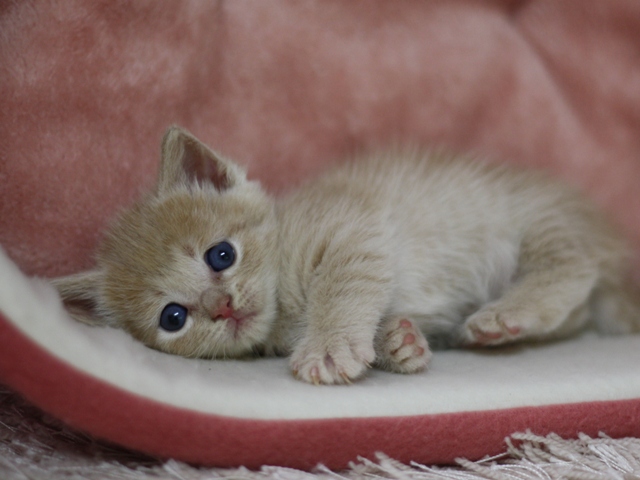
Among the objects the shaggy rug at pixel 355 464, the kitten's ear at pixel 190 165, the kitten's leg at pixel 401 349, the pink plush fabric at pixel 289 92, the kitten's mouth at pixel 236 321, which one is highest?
the pink plush fabric at pixel 289 92

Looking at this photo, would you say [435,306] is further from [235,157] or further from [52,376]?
[52,376]

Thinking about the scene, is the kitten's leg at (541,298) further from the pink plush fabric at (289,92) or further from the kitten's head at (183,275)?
the kitten's head at (183,275)

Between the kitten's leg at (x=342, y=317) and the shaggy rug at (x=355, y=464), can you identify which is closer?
the shaggy rug at (x=355, y=464)

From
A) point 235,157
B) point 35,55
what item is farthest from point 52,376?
point 235,157

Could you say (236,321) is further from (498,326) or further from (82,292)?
(498,326)

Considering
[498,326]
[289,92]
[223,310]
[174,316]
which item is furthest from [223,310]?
[289,92]

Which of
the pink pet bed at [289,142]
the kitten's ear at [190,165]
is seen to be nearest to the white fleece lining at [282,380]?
the pink pet bed at [289,142]
